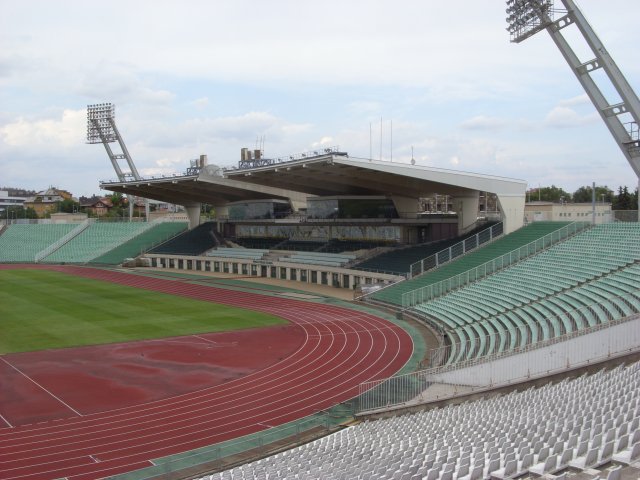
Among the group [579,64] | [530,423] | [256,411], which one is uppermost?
[579,64]

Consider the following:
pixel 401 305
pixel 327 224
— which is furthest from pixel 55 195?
pixel 401 305

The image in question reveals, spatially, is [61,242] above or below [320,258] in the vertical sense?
above

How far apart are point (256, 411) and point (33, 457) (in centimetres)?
652

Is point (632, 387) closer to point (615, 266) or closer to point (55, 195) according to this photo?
point (615, 266)

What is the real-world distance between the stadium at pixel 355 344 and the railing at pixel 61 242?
1175cm

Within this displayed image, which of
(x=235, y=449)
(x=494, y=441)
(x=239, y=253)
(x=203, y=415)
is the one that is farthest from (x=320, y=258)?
(x=494, y=441)

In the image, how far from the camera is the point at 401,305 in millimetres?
37844

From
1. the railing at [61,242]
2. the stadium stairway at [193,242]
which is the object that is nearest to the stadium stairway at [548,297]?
the stadium stairway at [193,242]

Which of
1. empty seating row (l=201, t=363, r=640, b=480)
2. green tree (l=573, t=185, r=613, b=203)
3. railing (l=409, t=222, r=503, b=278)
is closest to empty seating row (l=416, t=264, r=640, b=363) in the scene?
empty seating row (l=201, t=363, r=640, b=480)

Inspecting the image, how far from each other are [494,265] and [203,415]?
73.4ft

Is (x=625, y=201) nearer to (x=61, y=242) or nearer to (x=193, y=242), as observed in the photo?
(x=193, y=242)

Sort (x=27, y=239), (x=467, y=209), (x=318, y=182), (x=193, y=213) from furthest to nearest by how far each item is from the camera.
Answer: (x=27, y=239) < (x=193, y=213) < (x=318, y=182) < (x=467, y=209)

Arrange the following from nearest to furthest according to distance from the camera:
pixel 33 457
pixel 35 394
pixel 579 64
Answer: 1. pixel 33 457
2. pixel 35 394
3. pixel 579 64

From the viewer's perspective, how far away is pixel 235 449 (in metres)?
16.1
